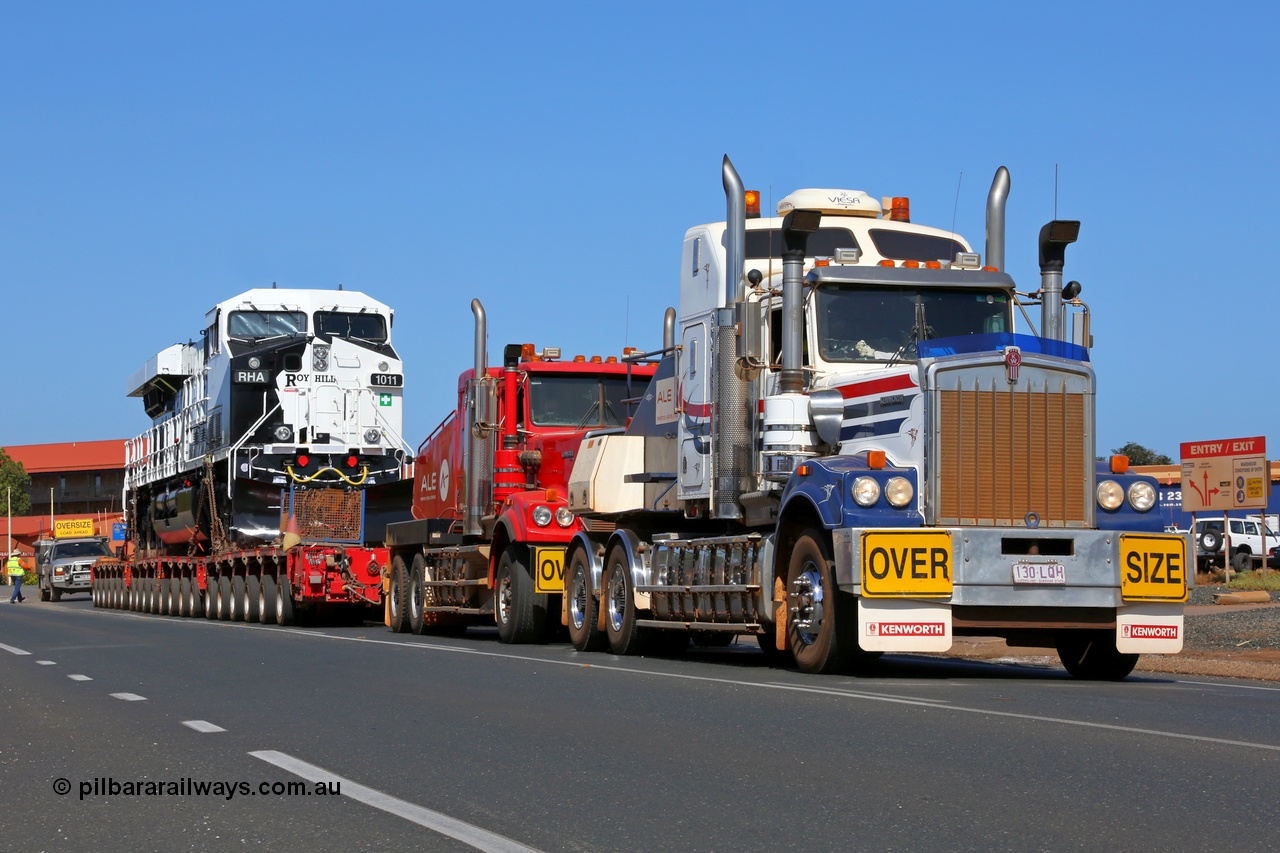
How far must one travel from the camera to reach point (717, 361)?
15672 mm

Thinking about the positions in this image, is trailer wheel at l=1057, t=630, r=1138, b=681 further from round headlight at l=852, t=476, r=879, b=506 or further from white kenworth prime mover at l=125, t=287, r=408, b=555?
white kenworth prime mover at l=125, t=287, r=408, b=555

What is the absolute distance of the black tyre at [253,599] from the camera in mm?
30562

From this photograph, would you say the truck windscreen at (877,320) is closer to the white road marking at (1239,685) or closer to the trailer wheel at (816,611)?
the trailer wheel at (816,611)

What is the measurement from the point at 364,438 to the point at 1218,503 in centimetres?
2083

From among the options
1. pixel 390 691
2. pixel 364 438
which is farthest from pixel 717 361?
pixel 364 438

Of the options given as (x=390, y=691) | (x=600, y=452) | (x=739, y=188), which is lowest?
(x=390, y=691)

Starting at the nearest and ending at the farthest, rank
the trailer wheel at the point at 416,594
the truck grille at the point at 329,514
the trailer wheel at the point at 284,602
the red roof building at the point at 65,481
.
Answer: the trailer wheel at the point at 416,594 < the trailer wheel at the point at 284,602 < the truck grille at the point at 329,514 < the red roof building at the point at 65,481

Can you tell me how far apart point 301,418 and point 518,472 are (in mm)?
11281

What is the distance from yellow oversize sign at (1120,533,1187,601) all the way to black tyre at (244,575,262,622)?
65.2ft

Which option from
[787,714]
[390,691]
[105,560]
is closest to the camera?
[787,714]

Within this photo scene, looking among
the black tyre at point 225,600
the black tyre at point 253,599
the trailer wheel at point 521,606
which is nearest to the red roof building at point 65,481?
the black tyre at point 225,600

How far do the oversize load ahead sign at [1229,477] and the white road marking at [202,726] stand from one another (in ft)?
107

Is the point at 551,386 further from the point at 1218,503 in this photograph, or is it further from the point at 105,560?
the point at 105,560

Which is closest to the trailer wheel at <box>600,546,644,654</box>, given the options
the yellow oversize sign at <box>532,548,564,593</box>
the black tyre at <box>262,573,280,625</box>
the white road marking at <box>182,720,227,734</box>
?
the yellow oversize sign at <box>532,548,564,593</box>
